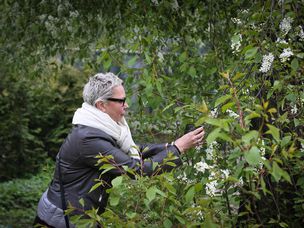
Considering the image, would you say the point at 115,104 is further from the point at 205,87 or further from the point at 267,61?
the point at 205,87

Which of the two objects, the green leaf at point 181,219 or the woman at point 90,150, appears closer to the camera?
the green leaf at point 181,219

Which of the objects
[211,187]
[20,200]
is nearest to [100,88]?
[211,187]

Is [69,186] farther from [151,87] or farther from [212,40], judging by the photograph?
[212,40]

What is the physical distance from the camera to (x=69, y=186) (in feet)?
10.6

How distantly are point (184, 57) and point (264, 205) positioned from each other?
1.49 metres

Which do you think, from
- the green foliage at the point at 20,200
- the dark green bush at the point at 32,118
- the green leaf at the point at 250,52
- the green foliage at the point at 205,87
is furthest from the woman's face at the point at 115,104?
the dark green bush at the point at 32,118

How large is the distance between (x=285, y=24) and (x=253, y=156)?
106 centimetres

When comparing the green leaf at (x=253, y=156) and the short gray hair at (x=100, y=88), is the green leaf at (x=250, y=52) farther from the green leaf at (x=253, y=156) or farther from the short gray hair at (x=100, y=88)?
the short gray hair at (x=100, y=88)

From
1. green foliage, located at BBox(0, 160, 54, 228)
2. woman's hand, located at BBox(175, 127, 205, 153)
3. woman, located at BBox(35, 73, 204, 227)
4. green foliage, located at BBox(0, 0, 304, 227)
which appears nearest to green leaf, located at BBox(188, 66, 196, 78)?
green foliage, located at BBox(0, 0, 304, 227)

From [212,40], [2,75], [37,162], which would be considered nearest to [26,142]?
[37,162]

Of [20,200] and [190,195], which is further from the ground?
[190,195]

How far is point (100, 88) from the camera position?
10.7 feet

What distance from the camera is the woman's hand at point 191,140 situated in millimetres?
2803

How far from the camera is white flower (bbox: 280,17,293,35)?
2.69m
